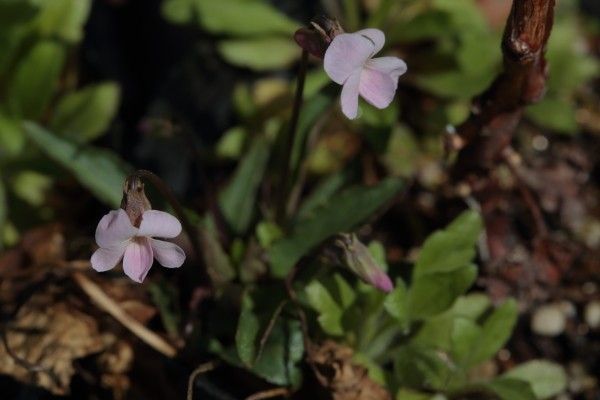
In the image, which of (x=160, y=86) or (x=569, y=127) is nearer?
(x=569, y=127)

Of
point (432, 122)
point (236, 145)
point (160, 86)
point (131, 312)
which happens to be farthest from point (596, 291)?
point (160, 86)

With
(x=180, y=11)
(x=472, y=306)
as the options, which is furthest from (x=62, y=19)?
(x=472, y=306)

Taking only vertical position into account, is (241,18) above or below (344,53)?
below

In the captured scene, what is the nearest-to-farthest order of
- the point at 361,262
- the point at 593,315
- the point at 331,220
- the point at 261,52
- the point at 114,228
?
1. the point at 114,228
2. the point at 361,262
3. the point at 331,220
4. the point at 593,315
5. the point at 261,52

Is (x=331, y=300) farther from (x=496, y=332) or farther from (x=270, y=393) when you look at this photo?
(x=496, y=332)

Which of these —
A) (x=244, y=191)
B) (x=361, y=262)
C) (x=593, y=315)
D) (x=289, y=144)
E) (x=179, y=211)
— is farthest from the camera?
(x=593, y=315)

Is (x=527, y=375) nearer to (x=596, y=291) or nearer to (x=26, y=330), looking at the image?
(x=596, y=291)

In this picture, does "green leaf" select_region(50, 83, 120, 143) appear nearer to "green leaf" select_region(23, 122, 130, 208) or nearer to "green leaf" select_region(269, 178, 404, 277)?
"green leaf" select_region(23, 122, 130, 208)

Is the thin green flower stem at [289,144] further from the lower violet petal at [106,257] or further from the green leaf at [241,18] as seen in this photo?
the green leaf at [241,18]
